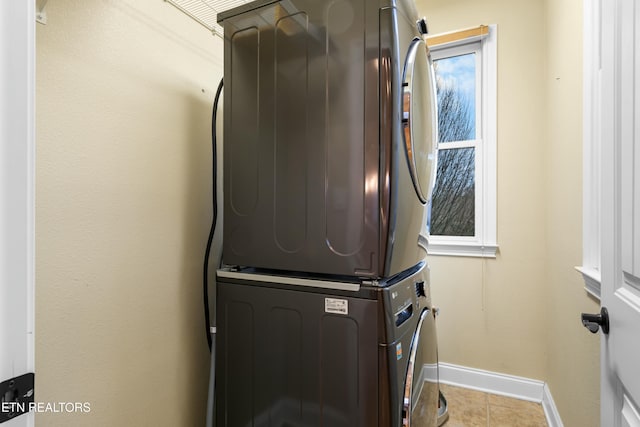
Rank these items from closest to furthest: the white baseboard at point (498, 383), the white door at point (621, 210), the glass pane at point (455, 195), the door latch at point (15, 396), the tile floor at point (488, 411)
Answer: the door latch at point (15, 396) < the white door at point (621, 210) < the tile floor at point (488, 411) < the white baseboard at point (498, 383) < the glass pane at point (455, 195)

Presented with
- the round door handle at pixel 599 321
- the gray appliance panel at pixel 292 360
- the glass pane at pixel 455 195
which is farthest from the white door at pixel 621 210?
the glass pane at pixel 455 195

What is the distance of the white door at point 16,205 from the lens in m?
0.46

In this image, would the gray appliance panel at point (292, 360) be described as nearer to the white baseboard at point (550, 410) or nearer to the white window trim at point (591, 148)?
the white window trim at point (591, 148)

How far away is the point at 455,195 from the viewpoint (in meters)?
2.42

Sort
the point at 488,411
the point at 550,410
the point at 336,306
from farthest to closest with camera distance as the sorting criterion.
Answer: the point at 488,411 < the point at 550,410 < the point at 336,306

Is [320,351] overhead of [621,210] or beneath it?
beneath

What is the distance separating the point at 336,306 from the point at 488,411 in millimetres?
1714

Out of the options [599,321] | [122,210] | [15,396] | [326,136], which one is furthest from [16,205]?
[599,321]

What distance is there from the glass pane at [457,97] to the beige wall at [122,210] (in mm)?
1777

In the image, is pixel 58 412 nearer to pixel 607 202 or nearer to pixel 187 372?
pixel 187 372

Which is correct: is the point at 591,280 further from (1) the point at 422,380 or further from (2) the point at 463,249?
(2) the point at 463,249

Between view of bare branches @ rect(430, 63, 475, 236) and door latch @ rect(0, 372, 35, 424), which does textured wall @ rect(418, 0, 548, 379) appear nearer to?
view of bare branches @ rect(430, 63, 475, 236)

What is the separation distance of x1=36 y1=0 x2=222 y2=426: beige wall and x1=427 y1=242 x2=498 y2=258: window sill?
1.60m

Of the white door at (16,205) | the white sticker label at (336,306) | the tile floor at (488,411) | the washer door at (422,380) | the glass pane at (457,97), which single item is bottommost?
the tile floor at (488,411)
